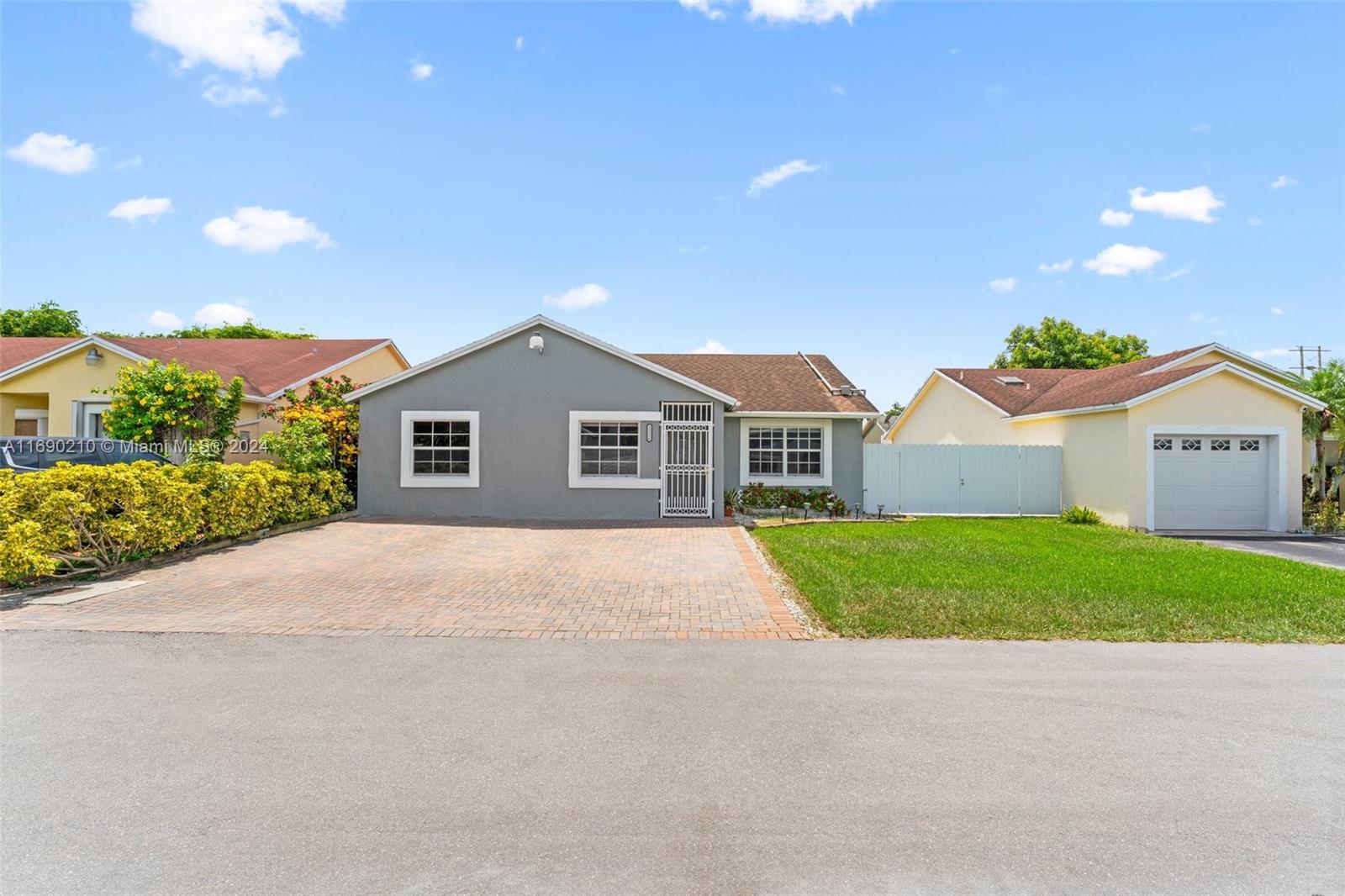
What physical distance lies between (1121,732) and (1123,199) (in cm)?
1523

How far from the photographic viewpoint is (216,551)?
37.5ft

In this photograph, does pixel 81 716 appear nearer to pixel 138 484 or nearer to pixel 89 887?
pixel 89 887

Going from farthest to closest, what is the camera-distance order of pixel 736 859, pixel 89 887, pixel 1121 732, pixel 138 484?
pixel 138 484 < pixel 1121 732 < pixel 736 859 < pixel 89 887

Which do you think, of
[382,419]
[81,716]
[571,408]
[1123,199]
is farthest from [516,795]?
[1123,199]

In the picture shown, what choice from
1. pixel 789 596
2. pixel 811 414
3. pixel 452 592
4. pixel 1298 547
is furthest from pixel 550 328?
pixel 1298 547

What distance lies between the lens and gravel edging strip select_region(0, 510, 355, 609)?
27.2 ft

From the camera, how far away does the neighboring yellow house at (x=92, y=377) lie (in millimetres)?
18656

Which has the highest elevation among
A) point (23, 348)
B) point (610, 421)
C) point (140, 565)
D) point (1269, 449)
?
point (23, 348)

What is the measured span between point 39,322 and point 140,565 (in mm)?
42666

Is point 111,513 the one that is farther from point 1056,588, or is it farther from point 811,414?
point 811,414

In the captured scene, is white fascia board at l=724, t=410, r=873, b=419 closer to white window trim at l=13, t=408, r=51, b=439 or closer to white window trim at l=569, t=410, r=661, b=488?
white window trim at l=569, t=410, r=661, b=488

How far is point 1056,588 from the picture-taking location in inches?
348

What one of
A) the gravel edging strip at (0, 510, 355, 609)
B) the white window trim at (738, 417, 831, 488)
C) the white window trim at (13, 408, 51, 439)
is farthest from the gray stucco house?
the white window trim at (13, 408, 51, 439)

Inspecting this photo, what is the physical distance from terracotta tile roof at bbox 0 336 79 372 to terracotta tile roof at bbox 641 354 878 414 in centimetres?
1986
